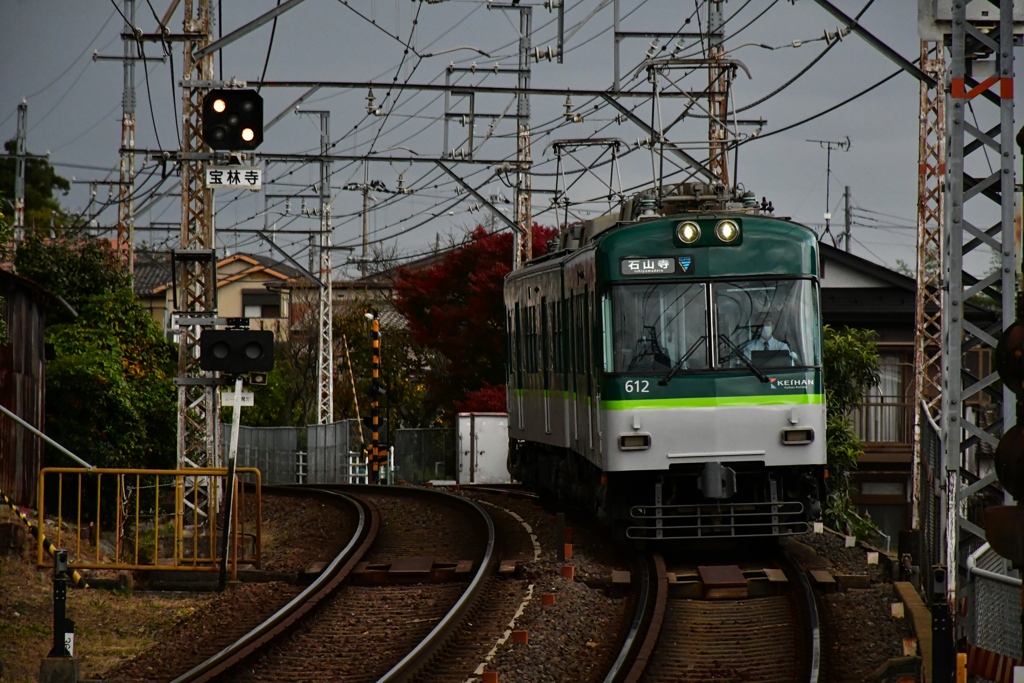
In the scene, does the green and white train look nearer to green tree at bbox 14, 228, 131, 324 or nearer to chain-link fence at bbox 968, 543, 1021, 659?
chain-link fence at bbox 968, 543, 1021, 659

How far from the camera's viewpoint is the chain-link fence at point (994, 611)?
21.4ft

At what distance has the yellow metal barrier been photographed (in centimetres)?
1164

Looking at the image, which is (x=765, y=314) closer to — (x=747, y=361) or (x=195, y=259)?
(x=747, y=361)

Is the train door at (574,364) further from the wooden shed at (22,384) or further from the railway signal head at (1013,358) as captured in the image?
the railway signal head at (1013,358)

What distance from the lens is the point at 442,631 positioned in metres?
9.35

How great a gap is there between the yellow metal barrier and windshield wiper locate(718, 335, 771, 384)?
4577mm

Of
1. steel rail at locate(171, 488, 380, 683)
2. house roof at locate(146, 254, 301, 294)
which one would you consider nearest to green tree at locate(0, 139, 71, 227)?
house roof at locate(146, 254, 301, 294)

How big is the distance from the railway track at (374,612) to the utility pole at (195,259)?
1.93 m

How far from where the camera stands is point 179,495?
12.7 m

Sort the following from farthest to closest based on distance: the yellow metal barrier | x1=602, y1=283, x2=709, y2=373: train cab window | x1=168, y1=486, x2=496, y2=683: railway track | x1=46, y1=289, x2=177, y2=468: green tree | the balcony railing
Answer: the balcony railing → x1=46, y1=289, x2=177, y2=468: green tree → x1=602, y1=283, x2=709, y2=373: train cab window → the yellow metal barrier → x1=168, y1=486, x2=496, y2=683: railway track

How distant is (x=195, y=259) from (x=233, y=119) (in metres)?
2.49

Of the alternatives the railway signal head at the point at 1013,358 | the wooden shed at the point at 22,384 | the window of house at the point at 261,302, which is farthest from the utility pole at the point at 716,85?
the window of house at the point at 261,302

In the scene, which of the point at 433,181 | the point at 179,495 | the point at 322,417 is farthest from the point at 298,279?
the point at 179,495

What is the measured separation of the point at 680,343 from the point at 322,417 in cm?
2333
